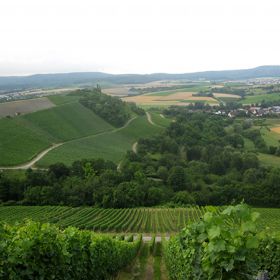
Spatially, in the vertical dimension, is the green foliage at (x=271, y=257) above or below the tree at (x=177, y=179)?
above

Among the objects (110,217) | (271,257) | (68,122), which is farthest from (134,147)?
(271,257)

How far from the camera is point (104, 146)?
9238cm

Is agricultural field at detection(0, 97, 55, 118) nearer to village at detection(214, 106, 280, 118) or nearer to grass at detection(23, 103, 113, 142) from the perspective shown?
grass at detection(23, 103, 113, 142)

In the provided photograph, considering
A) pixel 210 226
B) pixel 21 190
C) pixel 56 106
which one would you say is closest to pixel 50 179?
pixel 21 190

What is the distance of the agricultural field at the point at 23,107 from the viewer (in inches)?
3849

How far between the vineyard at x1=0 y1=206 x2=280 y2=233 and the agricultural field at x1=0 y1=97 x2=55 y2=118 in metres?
47.5

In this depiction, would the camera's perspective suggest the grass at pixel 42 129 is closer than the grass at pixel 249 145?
Yes

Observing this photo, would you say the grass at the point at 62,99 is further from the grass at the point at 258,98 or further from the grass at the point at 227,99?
the grass at the point at 258,98

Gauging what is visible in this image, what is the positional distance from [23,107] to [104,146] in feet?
99.5

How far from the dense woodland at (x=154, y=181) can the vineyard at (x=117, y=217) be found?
5192 mm

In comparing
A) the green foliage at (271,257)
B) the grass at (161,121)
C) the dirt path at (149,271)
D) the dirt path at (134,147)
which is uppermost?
the green foliage at (271,257)

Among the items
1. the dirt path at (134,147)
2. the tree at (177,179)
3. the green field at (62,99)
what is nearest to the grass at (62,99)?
the green field at (62,99)

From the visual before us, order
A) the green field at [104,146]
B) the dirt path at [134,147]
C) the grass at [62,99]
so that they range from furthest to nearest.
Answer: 1. the grass at [62,99]
2. the dirt path at [134,147]
3. the green field at [104,146]

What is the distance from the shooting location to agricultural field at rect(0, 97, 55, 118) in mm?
97769
